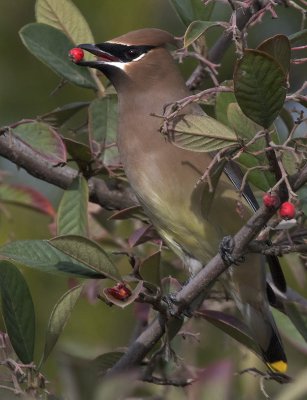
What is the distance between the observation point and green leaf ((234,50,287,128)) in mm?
1963

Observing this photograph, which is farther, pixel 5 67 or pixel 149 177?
pixel 5 67

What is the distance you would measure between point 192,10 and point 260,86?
936mm

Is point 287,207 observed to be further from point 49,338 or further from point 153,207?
point 153,207

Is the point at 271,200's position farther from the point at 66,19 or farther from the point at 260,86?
the point at 66,19

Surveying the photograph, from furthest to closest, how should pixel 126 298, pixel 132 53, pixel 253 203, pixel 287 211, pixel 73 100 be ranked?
pixel 73 100
pixel 132 53
pixel 253 203
pixel 126 298
pixel 287 211

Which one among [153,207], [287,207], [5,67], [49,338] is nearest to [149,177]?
[153,207]

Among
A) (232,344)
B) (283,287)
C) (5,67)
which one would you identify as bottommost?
(232,344)

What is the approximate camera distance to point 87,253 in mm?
2303

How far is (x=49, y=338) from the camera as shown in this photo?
228 centimetres

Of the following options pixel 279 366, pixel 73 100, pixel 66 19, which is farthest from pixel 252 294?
pixel 73 100

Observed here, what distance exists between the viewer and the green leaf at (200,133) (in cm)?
216

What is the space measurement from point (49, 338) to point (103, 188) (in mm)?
954

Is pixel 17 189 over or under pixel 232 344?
over

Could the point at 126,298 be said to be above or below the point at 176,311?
above
